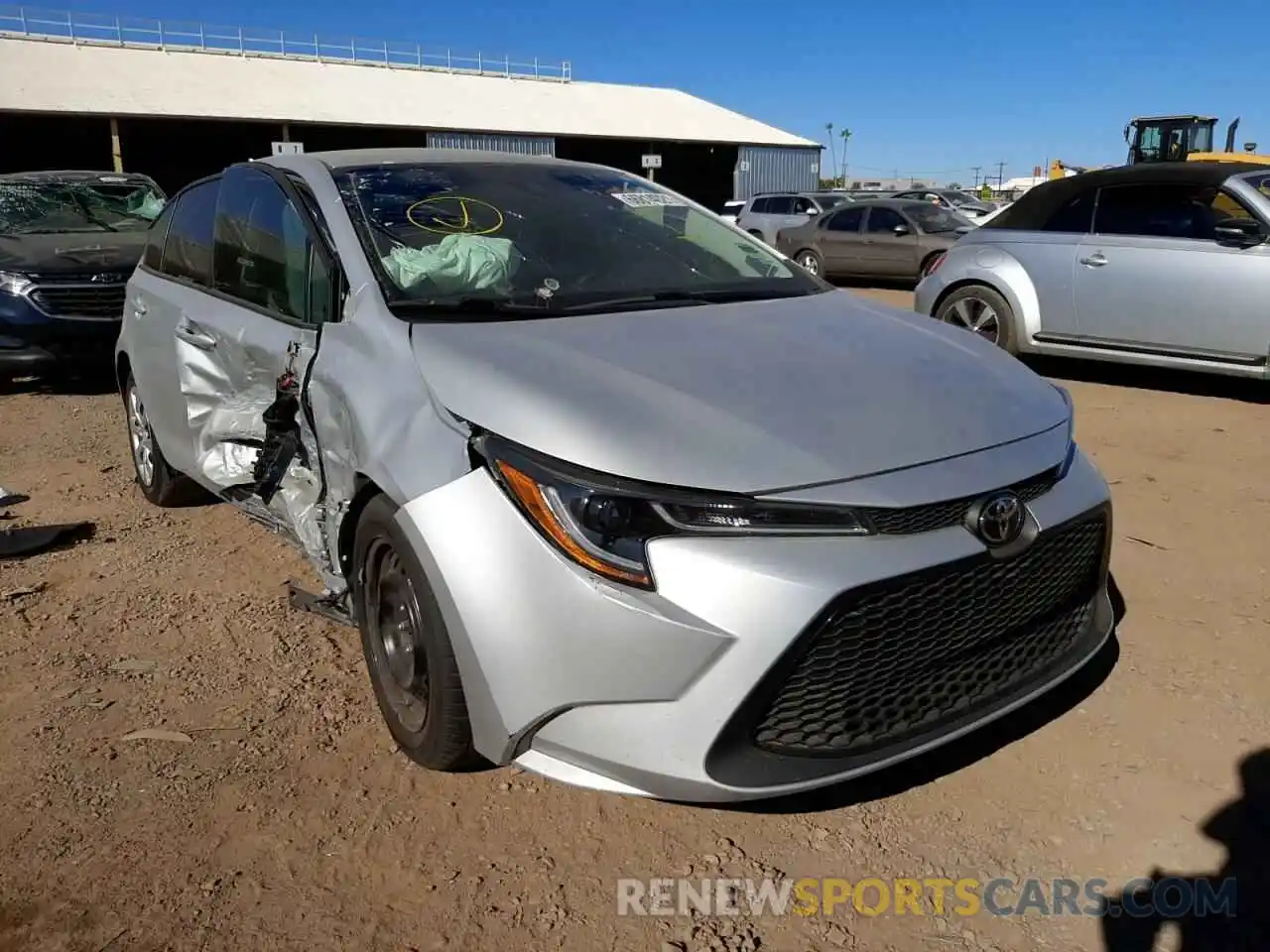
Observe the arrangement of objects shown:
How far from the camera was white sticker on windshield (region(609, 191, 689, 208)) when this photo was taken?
383cm

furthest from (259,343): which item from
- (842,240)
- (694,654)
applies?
(842,240)

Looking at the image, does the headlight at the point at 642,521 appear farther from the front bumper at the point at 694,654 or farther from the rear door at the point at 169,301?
the rear door at the point at 169,301

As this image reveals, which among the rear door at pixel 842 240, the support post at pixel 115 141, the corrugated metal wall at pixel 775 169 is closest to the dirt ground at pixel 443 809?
the rear door at pixel 842 240

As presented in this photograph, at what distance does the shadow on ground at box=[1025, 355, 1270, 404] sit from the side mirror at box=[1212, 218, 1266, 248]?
109cm

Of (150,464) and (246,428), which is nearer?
(246,428)

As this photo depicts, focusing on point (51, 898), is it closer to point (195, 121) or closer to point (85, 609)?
point (85, 609)

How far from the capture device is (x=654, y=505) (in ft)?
7.06

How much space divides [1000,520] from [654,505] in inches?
30.7

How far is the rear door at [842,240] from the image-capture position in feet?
52.5

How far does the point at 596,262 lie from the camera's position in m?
3.35

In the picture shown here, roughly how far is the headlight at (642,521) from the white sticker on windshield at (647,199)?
6.34 feet

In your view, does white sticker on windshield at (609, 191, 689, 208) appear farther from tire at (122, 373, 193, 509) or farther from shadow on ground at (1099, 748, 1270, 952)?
shadow on ground at (1099, 748, 1270, 952)

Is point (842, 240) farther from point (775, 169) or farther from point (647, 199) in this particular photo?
point (775, 169)

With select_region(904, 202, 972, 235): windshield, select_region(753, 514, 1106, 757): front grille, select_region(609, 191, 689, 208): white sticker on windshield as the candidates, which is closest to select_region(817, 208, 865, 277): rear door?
select_region(904, 202, 972, 235): windshield
